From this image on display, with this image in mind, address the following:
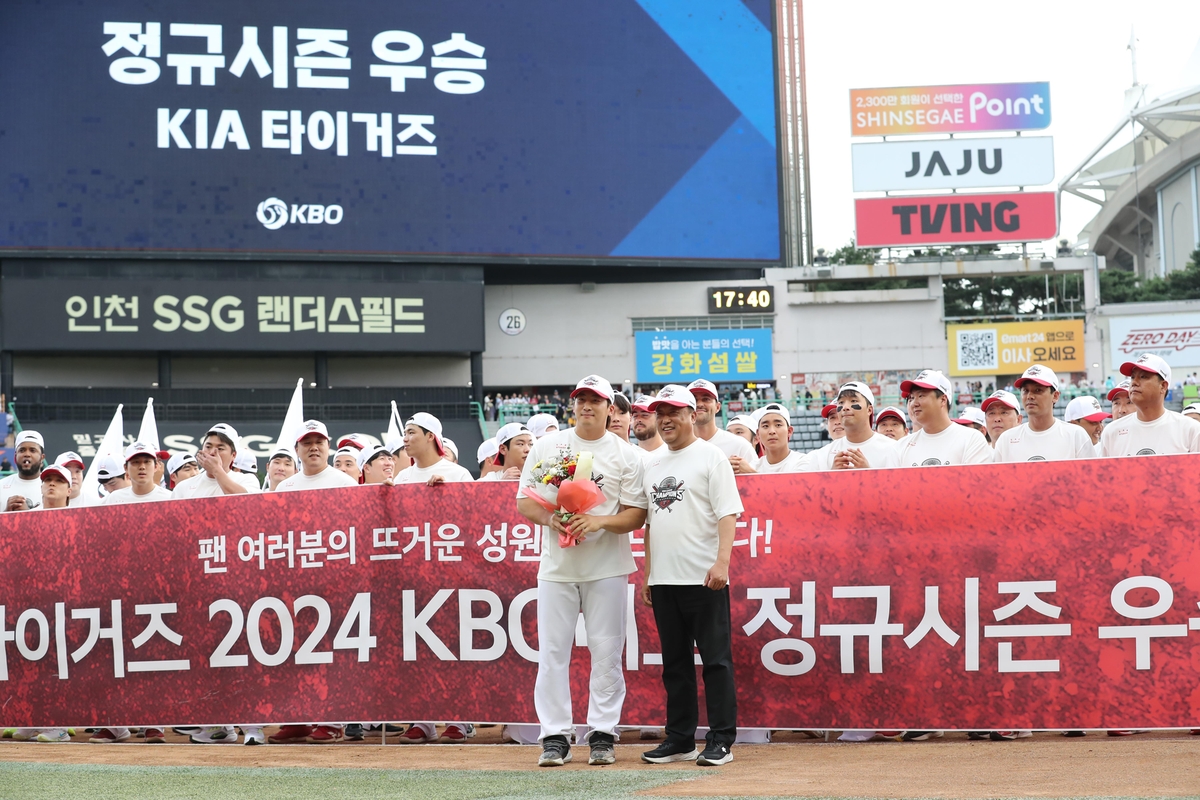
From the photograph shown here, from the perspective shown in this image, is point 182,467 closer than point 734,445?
No

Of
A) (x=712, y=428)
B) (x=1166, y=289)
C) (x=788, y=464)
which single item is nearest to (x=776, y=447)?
(x=788, y=464)

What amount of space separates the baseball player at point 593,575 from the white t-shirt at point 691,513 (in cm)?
15

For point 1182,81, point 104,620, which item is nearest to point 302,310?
point 104,620

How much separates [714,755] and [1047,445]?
2649mm

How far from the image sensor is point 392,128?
33.7 m

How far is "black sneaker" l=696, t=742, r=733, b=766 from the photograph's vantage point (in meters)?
6.15

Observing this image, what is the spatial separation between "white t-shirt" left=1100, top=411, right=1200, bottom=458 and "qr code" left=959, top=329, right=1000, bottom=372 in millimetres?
32399

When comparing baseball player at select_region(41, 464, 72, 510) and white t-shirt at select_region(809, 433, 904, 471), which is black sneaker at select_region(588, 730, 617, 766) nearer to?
white t-shirt at select_region(809, 433, 904, 471)

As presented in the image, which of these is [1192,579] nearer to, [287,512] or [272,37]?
[287,512]

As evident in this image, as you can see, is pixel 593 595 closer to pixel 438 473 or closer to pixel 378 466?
pixel 438 473

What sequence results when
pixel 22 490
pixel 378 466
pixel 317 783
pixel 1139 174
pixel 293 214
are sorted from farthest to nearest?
pixel 1139 174 < pixel 293 214 < pixel 22 490 < pixel 378 466 < pixel 317 783

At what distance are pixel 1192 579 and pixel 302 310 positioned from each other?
96.7 feet

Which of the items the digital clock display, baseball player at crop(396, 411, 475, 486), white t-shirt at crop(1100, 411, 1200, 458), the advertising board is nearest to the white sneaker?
baseball player at crop(396, 411, 475, 486)

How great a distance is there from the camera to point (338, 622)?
7.52 m
